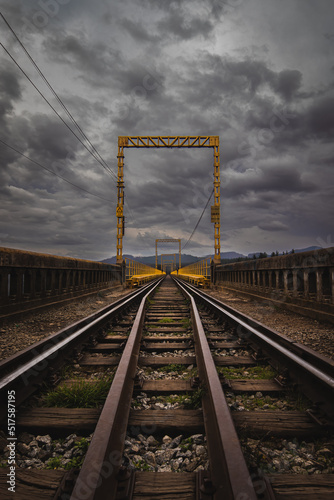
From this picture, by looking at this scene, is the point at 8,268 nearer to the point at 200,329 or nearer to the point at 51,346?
the point at 51,346

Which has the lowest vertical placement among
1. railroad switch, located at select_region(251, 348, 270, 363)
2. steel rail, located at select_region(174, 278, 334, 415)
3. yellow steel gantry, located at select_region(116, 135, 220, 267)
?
railroad switch, located at select_region(251, 348, 270, 363)

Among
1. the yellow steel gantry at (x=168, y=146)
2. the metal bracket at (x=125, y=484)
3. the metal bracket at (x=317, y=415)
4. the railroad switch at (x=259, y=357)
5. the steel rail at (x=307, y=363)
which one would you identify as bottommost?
the railroad switch at (x=259, y=357)

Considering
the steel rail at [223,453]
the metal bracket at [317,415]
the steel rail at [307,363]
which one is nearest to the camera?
the steel rail at [223,453]

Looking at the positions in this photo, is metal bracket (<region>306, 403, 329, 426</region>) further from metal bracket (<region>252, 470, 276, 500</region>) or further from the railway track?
metal bracket (<region>252, 470, 276, 500</region>)

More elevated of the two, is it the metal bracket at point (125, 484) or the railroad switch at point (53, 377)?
the metal bracket at point (125, 484)

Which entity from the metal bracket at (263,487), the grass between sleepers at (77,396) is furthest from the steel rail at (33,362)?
the metal bracket at (263,487)

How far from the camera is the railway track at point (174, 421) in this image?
4.06 ft

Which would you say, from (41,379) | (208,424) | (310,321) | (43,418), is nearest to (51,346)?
(41,379)

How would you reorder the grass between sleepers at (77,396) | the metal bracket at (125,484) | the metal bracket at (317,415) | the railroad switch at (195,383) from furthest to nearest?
the railroad switch at (195,383), the grass between sleepers at (77,396), the metal bracket at (317,415), the metal bracket at (125,484)

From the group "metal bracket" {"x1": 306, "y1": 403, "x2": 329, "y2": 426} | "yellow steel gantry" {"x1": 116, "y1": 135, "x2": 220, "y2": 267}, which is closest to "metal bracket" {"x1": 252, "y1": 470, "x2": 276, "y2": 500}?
"metal bracket" {"x1": 306, "y1": 403, "x2": 329, "y2": 426}

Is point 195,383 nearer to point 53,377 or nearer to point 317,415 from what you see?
point 317,415

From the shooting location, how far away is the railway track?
1.24 m

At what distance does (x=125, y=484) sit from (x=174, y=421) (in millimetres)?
698

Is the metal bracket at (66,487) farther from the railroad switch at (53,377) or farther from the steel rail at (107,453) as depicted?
the railroad switch at (53,377)
